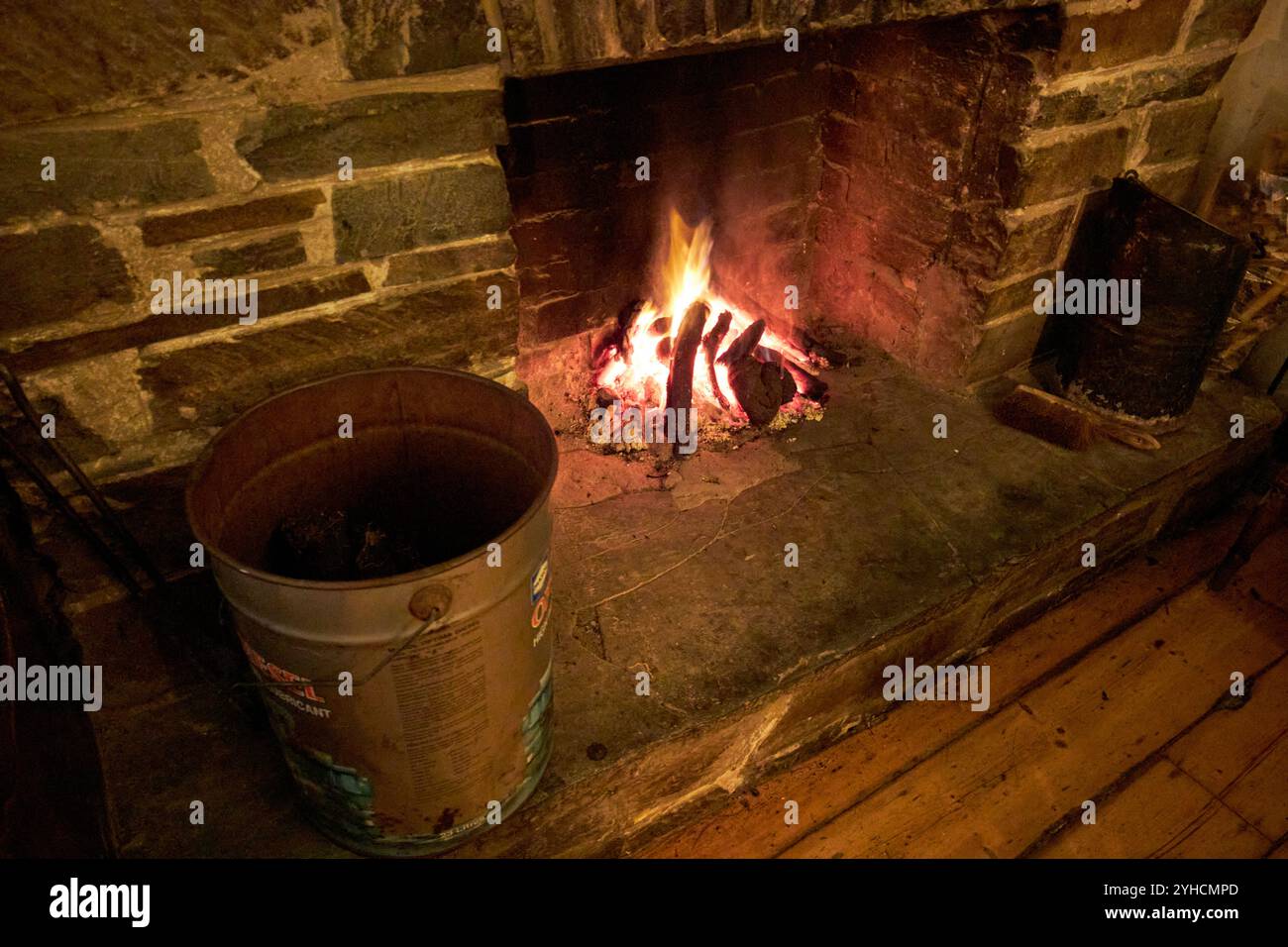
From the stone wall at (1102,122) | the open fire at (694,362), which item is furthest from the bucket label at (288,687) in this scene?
the stone wall at (1102,122)

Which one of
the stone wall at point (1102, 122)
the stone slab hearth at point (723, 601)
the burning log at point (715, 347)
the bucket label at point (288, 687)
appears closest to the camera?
the bucket label at point (288, 687)

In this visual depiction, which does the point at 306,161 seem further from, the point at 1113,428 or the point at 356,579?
the point at 1113,428

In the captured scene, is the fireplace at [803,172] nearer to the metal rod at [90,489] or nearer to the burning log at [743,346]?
the burning log at [743,346]

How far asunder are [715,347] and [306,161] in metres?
1.56

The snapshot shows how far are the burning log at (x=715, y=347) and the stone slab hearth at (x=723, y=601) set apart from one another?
0.73 ft

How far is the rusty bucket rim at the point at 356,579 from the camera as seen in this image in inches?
46.3

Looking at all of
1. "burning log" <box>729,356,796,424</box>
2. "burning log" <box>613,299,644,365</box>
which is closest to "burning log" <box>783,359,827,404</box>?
"burning log" <box>729,356,796,424</box>

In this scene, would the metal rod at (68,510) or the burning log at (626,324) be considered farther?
the burning log at (626,324)

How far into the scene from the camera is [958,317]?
9.14 ft

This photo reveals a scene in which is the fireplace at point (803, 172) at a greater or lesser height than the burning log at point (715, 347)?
greater

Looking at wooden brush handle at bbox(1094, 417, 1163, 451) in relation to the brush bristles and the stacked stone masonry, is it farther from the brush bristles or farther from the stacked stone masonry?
the stacked stone masonry
